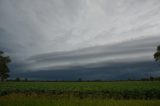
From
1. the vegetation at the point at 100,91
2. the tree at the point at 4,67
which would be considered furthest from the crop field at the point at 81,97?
the tree at the point at 4,67

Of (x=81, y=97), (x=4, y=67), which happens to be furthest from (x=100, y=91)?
(x=4, y=67)

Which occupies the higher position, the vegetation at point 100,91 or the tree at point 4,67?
the tree at point 4,67

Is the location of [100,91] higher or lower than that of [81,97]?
higher

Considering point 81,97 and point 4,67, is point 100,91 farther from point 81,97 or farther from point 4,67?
point 4,67

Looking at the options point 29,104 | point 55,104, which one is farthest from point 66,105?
point 29,104

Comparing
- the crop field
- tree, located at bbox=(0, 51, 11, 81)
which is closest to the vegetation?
the crop field

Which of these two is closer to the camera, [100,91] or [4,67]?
[100,91]

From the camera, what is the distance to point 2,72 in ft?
367

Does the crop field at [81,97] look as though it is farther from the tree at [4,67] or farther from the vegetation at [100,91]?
the tree at [4,67]

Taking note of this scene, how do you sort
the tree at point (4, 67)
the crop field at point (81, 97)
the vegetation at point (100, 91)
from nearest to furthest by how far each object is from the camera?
the crop field at point (81, 97), the vegetation at point (100, 91), the tree at point (4, 67)

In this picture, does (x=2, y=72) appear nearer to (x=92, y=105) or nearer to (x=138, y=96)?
(x=138, y=96)

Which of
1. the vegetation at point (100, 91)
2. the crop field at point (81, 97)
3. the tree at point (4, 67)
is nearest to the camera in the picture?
the crop field at point (81, 97)

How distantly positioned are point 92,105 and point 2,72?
97523 millimetres

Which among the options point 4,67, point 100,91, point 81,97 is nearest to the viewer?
point 81,97
